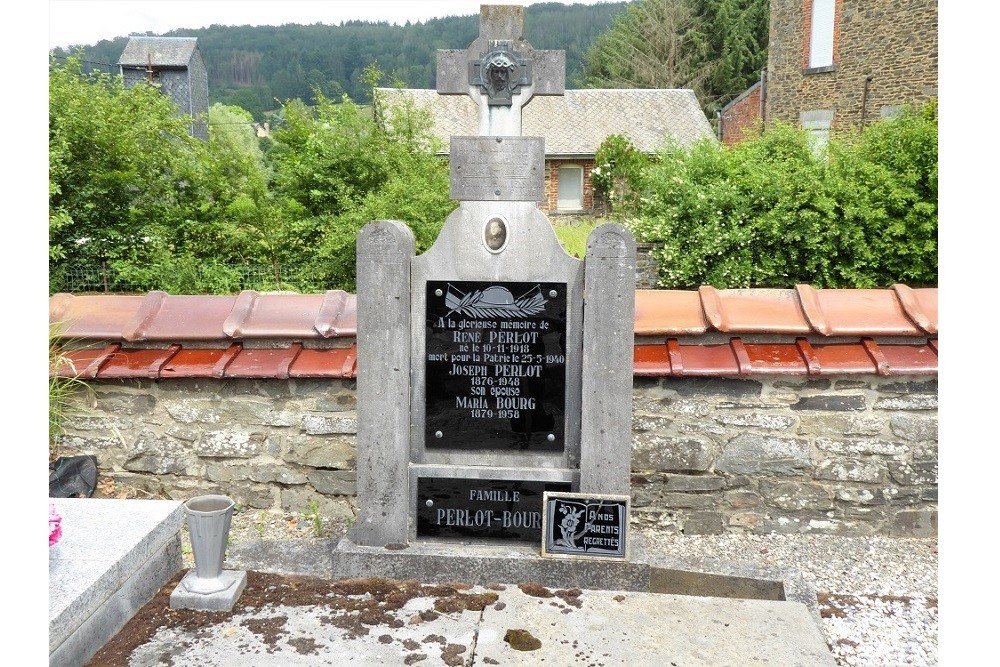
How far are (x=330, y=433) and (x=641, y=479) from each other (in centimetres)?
195

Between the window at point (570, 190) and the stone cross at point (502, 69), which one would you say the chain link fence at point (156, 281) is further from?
the window at point (570, 190)

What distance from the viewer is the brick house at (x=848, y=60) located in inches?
650

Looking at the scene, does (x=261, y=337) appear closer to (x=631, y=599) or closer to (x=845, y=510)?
(x=631, y=599)

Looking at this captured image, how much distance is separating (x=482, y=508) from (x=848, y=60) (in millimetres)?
17306

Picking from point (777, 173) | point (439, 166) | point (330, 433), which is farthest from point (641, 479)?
point (439, 166)

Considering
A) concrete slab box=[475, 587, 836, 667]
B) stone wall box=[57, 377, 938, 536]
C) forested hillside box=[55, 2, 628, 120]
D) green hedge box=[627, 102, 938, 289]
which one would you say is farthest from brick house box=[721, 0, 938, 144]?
forested hillside box=[55, 2, 628, 120]

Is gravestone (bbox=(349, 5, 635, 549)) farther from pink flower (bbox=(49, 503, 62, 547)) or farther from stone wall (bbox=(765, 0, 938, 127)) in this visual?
stone wall (bbox=(765, 0, 938, 127))

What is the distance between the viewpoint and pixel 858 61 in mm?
17750

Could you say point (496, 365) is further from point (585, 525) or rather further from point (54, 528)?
point (54, 528)

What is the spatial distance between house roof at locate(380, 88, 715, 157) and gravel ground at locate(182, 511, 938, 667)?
2371 cm

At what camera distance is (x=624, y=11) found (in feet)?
143

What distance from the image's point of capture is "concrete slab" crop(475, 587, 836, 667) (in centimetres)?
307

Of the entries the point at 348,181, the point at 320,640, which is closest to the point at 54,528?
the point at 320,640

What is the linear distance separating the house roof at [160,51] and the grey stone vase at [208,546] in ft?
117
